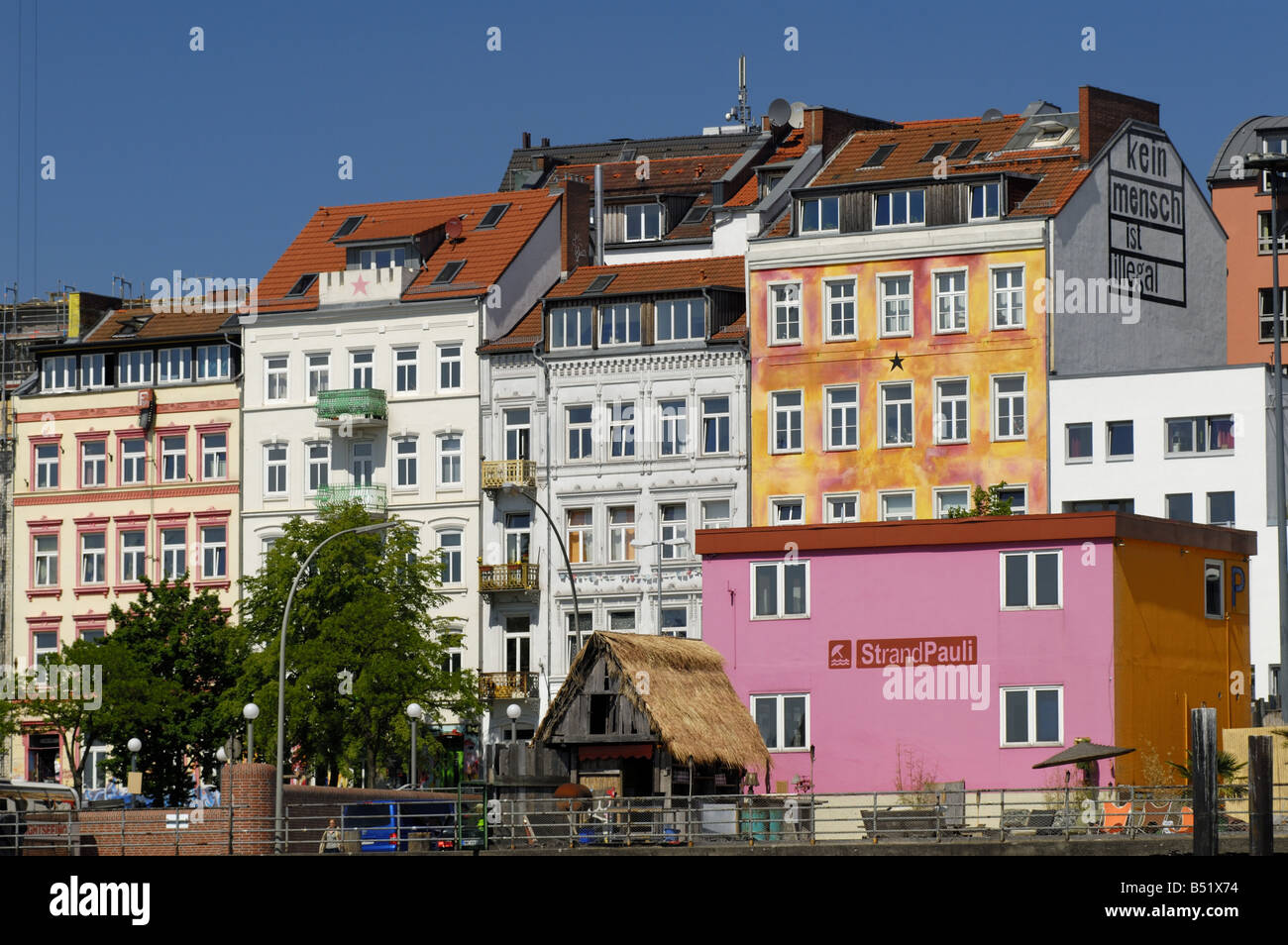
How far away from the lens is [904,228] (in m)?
92.8

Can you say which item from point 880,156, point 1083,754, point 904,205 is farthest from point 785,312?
point 1083,754

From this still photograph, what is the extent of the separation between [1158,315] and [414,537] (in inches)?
963

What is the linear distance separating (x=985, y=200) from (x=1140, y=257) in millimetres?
6054

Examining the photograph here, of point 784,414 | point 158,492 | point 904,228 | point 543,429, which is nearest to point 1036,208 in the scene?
point 904,228

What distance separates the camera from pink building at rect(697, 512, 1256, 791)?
69312mm

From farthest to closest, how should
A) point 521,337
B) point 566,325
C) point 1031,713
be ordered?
point 521,337 < point 566,325 < point 1031,713

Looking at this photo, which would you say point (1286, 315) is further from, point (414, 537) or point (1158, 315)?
point (414, 537)

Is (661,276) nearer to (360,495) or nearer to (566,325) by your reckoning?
(566,325)

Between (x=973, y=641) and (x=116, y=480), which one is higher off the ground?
(x=116, y=480)

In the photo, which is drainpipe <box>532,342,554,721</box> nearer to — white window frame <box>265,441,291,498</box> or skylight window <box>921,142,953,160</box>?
white window frame <box>265,441,291,498</box>

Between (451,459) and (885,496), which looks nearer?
(885,496)

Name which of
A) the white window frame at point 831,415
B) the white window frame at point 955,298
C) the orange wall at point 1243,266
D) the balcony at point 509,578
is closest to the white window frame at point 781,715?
the white window frame at point 831,415

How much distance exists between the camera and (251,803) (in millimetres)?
62094

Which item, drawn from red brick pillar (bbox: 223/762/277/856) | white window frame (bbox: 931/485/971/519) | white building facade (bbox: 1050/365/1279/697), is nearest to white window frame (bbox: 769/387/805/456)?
white window frame (bbox: 931/485/971/519)
